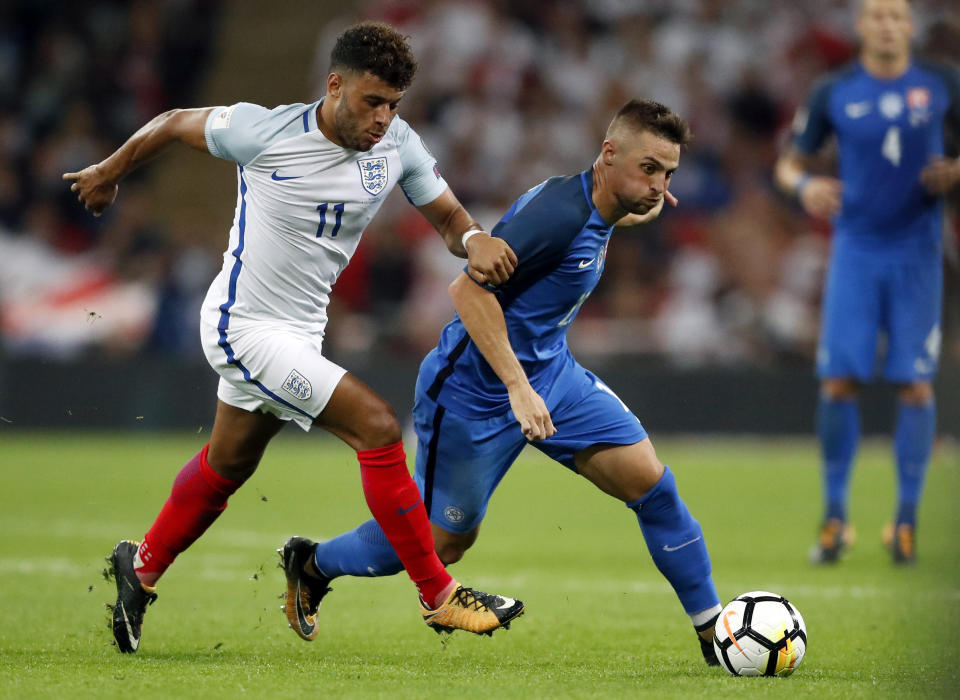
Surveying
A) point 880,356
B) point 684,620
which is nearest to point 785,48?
point 880,356

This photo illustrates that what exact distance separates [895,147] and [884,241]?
21.1 inches

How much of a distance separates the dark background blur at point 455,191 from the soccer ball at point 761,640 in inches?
324

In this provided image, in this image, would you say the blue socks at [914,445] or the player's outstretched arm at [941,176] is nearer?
the player's outstretched arm at [941,176]

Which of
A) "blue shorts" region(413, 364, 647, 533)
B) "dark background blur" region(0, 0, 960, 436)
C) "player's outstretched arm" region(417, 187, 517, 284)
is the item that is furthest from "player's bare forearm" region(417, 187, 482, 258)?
"dark background blur" region(0, 0, 960, 436)

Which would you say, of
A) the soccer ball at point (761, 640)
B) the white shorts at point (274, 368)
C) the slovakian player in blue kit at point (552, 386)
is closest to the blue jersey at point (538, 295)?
the slovakian player in blue kit at point (552, 386)

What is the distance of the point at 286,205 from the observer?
4.84 metres

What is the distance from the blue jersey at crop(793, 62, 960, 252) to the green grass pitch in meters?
1.83

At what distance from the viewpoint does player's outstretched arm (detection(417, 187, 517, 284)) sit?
4652 mm

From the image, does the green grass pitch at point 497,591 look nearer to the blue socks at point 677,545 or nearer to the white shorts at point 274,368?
the blue socks at point 677,545

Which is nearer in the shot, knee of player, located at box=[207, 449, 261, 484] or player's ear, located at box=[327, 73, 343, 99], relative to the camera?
player's ear, located at box=[327, 73, 343, 99]

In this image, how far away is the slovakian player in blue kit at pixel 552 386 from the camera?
4719mm

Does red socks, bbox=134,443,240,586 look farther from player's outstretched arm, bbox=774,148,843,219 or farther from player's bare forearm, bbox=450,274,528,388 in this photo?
player's outstretched arm, bbox=774,148,843,219

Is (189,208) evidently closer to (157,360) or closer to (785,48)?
(157,360)

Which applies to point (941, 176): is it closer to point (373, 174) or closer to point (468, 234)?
point (468, 234)
